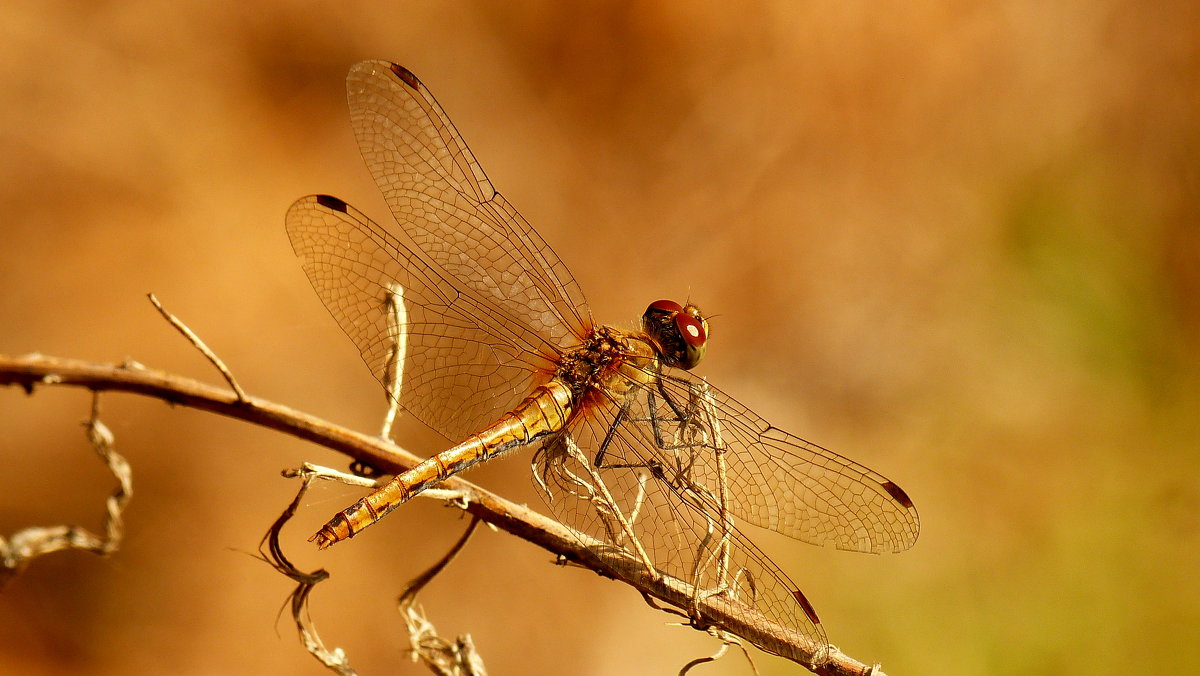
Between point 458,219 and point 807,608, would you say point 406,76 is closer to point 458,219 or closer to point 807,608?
point 458,219

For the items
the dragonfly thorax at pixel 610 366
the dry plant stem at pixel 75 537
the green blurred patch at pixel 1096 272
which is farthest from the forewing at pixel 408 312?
the green blurred patch at pixel 1096 272

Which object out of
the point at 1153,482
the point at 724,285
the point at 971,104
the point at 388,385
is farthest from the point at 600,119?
the point at 1153,482

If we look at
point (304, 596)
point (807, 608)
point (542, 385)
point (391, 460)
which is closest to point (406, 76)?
point (542, 385)

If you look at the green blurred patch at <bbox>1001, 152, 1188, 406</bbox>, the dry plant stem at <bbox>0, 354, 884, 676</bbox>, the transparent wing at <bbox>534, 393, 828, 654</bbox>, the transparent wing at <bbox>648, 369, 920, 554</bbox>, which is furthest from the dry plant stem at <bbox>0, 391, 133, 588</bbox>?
the green blurred patch at <bbox>1001, 152, 1188, 406</bbox>

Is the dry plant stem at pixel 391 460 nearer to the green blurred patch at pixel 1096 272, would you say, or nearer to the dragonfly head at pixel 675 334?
the dragonfly head at pixel 675 334

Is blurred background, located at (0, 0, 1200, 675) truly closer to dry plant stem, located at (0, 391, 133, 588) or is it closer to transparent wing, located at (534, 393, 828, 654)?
transparent wing, located at (534, 393, 828, 654)

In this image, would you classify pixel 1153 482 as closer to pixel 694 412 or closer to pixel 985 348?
pixel 985 348

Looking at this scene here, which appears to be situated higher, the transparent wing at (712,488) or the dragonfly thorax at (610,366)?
the dragonfly thorax at (610,366)
